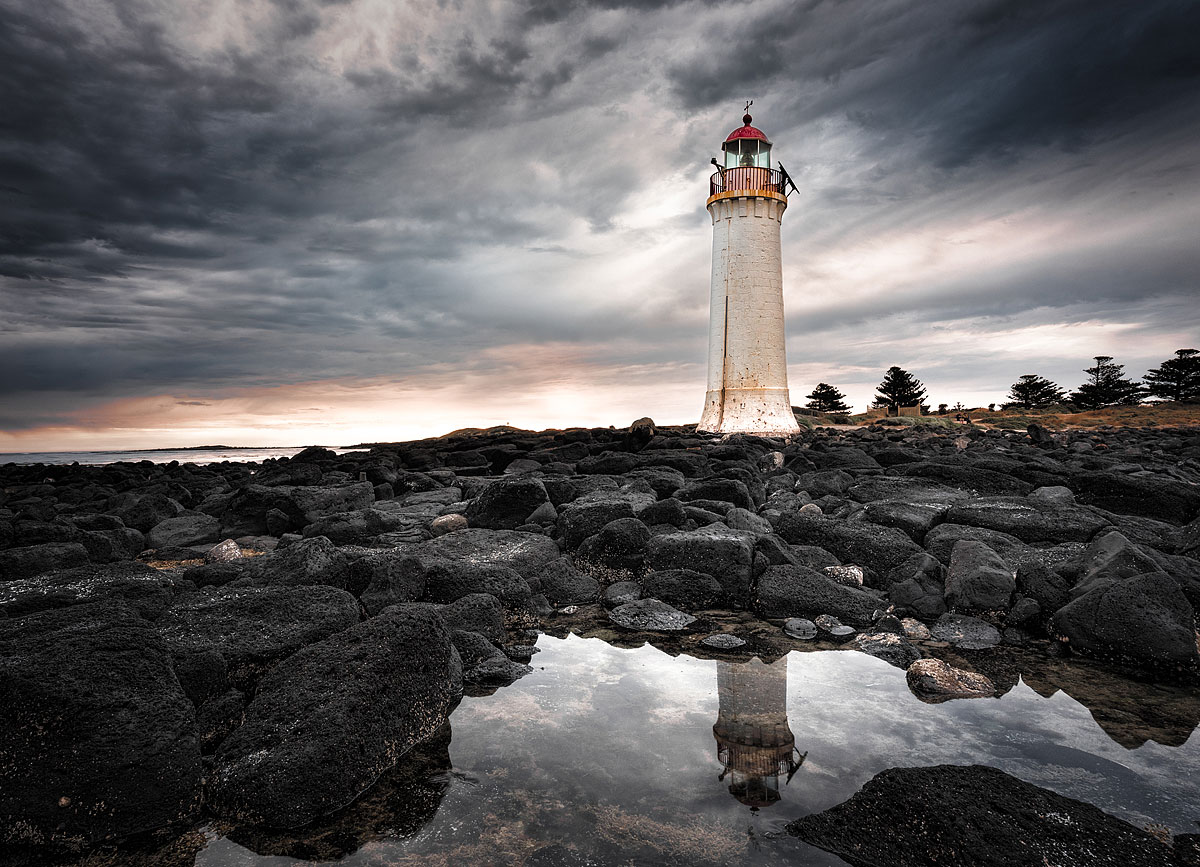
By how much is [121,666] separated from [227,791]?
2.27 ft

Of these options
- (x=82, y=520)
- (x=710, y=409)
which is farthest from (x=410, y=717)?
(x=710, y=409)

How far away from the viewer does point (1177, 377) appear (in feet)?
134

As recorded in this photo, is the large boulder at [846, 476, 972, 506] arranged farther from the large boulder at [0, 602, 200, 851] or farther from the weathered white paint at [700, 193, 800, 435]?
the weathered white paint at [700, 193, 800, 435]

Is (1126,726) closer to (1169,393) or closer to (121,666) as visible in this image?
(121,666)

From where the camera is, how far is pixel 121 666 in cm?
253

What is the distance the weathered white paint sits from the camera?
64.4ft

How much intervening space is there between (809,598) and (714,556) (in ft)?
2.52

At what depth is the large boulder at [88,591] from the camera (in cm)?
366

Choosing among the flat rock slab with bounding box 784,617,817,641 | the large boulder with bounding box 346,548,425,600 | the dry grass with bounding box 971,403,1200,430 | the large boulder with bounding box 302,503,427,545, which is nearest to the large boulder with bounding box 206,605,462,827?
the large boulder with bounding box 346,548,425,600

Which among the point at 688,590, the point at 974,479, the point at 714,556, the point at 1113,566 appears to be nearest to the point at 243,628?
the point at 688,590

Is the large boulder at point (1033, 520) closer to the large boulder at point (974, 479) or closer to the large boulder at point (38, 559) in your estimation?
the large boulder at point (974, 479)

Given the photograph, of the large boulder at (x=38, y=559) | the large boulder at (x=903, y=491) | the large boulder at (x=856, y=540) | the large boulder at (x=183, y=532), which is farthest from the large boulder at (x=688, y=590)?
the large boulder at (x=183, y=532)

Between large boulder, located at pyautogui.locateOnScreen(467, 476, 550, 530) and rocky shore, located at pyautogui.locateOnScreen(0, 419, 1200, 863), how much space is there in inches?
0.9

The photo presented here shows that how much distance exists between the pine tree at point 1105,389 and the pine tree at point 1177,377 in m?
1.68
